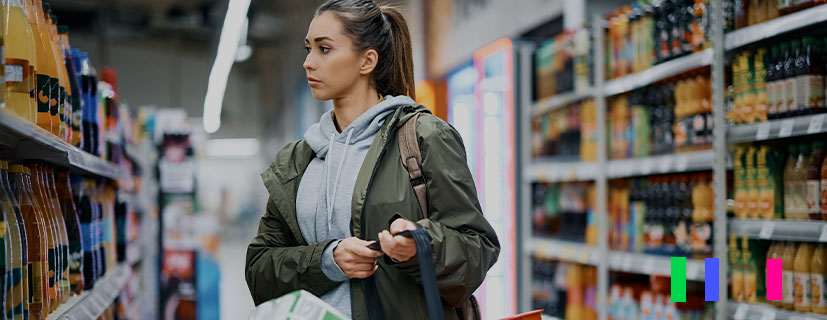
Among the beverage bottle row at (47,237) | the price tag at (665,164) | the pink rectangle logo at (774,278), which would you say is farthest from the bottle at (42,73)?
the price tag at (665,164)

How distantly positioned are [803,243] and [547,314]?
94.2 inches

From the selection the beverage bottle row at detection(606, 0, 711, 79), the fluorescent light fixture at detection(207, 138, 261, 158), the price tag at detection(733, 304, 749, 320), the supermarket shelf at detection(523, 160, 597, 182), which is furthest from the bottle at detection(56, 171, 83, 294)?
the fluorescent light fixture at detection(207, 138, 261, 158)

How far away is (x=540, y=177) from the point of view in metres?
5.14

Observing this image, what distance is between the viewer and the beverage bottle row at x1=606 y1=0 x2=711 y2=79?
11.9 feet

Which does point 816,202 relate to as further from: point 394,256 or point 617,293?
point 394,256

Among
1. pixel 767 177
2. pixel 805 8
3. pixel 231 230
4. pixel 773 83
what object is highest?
pixel 805 8

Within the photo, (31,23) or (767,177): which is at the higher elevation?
(31,23)

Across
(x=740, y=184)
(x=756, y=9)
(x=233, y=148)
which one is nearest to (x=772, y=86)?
(x=756, y=9)

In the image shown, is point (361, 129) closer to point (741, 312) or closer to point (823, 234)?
point (823, 234)

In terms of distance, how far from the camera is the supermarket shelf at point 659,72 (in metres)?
3.52


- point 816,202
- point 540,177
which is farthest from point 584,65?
point 816,202

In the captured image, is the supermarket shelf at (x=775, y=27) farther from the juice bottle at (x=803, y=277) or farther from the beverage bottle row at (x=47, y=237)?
the beverage bottle row at (x=47, y=237)

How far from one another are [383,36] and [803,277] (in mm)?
1914

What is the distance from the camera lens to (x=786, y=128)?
2.98m
